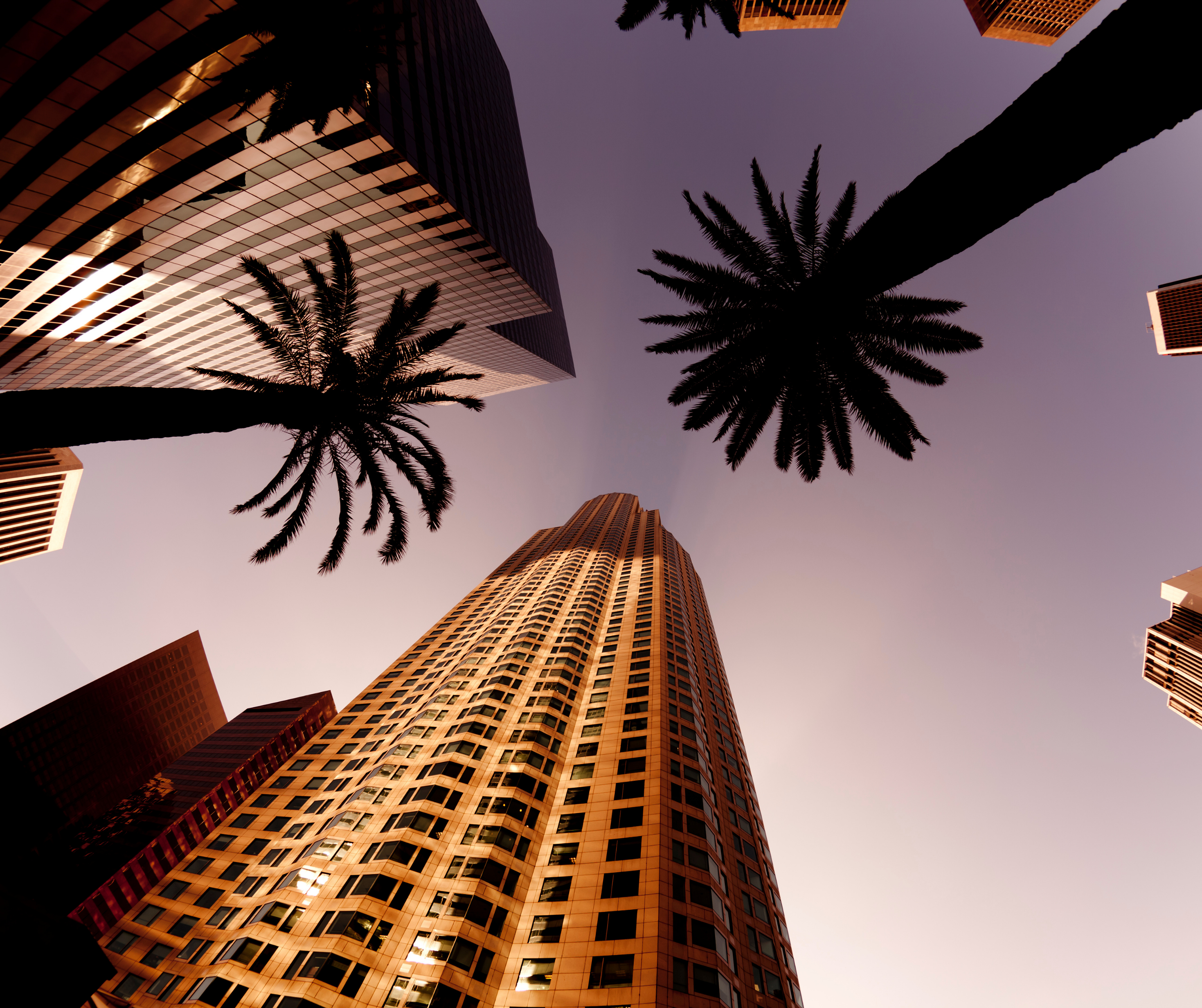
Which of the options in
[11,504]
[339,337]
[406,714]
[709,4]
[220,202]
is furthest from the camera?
[11,504]

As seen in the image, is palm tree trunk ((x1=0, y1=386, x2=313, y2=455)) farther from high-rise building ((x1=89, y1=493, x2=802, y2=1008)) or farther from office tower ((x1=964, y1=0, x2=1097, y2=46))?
office tower ((x1=964, y1=0, x2=1097, y2=46))

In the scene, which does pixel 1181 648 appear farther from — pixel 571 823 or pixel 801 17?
pixel 801 17

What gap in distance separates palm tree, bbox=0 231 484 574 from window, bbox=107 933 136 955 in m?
38.8

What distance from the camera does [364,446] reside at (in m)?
15.7

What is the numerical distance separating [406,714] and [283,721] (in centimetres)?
9675

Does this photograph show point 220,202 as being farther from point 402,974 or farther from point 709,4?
point 402,974

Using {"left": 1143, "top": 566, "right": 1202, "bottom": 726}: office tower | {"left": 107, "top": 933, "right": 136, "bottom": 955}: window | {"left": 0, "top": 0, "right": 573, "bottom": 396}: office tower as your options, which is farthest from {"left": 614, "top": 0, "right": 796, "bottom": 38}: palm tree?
{"left": 1143, "top": 566, "right": 1202, "bottom": 726}: office tower

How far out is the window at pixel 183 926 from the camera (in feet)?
107

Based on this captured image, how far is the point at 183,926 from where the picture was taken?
33281 mm

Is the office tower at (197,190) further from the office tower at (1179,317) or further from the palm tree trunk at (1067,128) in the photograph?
the office tower at (1179,317)

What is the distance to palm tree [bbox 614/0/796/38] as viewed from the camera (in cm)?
1516

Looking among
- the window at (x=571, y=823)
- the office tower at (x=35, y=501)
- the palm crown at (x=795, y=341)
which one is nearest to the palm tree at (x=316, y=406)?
the palm crown at (x=795, y=341)

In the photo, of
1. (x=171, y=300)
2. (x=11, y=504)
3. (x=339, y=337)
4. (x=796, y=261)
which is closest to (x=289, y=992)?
(x=339, y=337)

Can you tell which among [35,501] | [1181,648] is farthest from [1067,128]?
[35,501]
